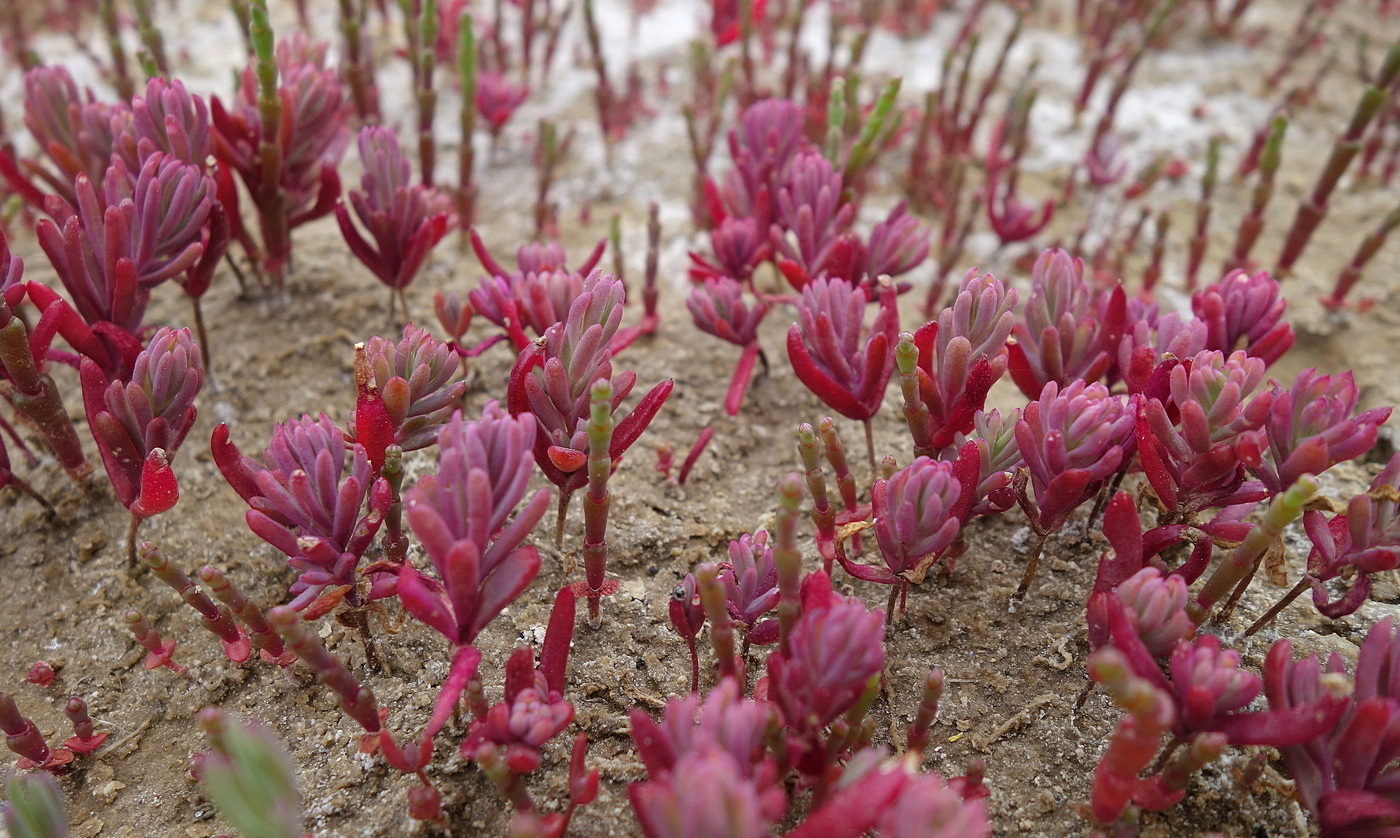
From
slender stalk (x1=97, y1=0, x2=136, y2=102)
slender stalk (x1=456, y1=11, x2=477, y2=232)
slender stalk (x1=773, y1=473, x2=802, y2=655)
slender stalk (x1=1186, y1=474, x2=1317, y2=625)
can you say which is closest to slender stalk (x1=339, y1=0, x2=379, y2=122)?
slender stalk (x1=456, y1=11, x2=477, y2=232)

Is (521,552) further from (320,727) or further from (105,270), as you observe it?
(105,270)

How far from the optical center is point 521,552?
51.9 inches

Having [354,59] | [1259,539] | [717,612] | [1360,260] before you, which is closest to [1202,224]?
[1360,260]

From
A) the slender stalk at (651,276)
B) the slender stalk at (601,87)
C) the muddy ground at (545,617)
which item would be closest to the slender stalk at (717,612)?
the muddy ground at (545,617)

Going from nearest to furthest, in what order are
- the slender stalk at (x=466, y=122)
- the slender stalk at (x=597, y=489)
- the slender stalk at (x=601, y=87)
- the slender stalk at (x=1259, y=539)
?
1. the slender stalk at (x=1259, y=539)
2. the slender stalk at (x=597, y=489)
3. the slender stalk at (x=466, y=122)
4. the slender stalk at (x=601, y=87)

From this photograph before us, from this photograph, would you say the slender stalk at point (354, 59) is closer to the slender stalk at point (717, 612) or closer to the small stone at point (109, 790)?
the small stone at point (109, 790)

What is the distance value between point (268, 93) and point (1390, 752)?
256 cm

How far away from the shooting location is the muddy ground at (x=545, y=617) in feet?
5.02

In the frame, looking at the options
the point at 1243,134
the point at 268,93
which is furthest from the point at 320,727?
the point at 1243,134

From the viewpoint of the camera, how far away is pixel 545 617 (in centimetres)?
182

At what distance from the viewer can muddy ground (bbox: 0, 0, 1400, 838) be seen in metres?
1.53

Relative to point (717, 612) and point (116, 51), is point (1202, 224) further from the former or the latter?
point (116, 51)

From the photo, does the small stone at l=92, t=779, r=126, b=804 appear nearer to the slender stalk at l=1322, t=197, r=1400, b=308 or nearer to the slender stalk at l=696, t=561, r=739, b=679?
the slender stalk at l=696, t=561, r=739, b=679

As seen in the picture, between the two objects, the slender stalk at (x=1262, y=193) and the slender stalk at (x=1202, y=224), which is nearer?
the slender stalk at (x=1262, y=193)
